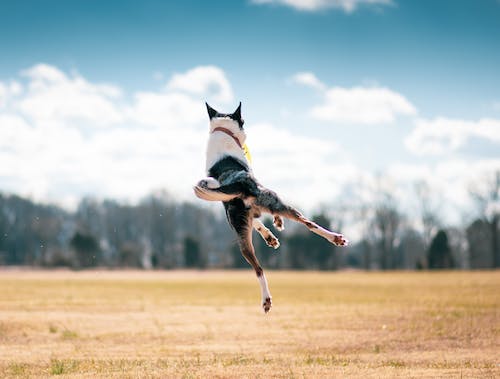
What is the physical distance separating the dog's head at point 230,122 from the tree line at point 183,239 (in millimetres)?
76084

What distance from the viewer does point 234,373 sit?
11.8 metres

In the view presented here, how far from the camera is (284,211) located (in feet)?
25.5

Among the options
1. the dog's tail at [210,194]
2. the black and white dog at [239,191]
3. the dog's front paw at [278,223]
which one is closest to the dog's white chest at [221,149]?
the black and white dog at [239,191]

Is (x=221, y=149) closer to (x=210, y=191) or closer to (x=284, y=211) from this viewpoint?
(x=210, y=191)

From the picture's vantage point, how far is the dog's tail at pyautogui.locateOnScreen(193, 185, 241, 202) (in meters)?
7.82

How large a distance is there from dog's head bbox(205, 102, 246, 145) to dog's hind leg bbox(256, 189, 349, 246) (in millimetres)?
992

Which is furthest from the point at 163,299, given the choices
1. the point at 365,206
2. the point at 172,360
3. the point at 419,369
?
the point at 365,206

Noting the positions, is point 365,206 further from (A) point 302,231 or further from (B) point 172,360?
(B) point 172,360

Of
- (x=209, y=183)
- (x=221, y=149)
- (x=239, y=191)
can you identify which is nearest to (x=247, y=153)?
(x=221, y=149)

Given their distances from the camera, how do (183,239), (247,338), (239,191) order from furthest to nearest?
(183,239) → (247,338) → (239,191)

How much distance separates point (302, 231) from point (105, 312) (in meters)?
75.8

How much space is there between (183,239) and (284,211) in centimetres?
9531

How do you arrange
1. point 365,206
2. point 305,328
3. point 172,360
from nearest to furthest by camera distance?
point 172,360
point 305,328
point 365,206

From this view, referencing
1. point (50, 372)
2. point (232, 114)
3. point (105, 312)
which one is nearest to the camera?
point (232, 114)
